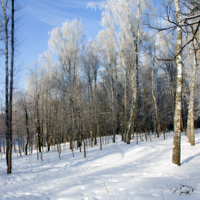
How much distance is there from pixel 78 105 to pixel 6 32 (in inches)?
278

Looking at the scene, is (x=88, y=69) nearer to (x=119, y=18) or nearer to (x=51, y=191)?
(x=119, y=18)

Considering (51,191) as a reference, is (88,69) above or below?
above

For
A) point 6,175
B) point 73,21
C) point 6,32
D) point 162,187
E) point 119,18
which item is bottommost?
point 6,175

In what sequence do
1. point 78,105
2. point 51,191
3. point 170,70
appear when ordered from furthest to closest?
1. point 170,70
2. point 78,105
3. point 51,191

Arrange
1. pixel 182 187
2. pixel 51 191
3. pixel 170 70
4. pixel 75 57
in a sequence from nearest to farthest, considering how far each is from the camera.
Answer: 1. pixel 182 187
2. pixel 51 191
3. pixel 75 57
4. pixel 170 70

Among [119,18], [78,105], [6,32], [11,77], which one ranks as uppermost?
[119,18]

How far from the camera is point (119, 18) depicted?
14.3 metres

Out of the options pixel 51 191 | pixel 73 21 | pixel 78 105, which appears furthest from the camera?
pixel 73 21

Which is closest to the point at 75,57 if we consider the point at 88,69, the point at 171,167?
the point at 88,69

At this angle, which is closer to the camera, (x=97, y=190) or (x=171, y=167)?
(x=97, y=190)

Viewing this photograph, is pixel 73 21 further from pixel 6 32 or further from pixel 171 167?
pixel 171 167

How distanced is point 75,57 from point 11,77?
10.2 m

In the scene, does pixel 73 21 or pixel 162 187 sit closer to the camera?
pixel 162 187

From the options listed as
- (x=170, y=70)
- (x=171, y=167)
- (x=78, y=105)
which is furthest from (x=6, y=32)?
(x=170, y=70)
